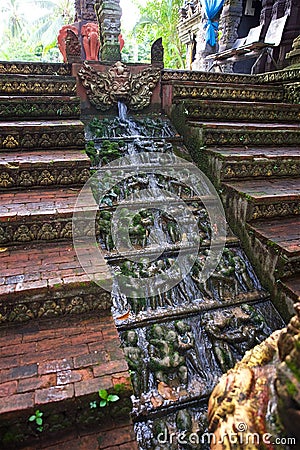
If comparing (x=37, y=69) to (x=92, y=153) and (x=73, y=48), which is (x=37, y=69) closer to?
(x=73, y=48)

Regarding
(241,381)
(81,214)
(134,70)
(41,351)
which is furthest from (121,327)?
(134,70)

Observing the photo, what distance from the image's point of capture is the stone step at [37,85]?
3.75 meters

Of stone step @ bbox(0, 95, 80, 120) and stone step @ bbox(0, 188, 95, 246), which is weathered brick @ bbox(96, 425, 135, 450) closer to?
stone step @ bbox(0, 188, 95, 246)

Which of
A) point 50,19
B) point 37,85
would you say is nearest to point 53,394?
point 37,85

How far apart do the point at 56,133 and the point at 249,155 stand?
6.11 feet

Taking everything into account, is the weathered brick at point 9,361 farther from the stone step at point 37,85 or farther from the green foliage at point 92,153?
the stone step at point 37,85

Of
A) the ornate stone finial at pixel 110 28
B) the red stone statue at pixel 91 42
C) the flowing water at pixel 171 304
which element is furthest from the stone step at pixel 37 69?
the red stone statue at pixel 91 42

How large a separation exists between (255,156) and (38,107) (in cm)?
230

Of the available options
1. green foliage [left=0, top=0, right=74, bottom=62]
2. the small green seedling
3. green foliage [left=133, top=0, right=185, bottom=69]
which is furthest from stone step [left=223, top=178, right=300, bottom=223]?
green foliage [left=0, top=0, right=74, bottom=62]

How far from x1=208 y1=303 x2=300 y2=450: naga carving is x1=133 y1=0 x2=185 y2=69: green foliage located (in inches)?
739

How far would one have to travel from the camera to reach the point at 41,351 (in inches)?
69.5

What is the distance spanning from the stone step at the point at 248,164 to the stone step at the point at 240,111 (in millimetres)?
732

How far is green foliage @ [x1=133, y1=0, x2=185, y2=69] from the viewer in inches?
689

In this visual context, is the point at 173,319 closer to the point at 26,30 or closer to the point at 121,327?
the point at 121,327
